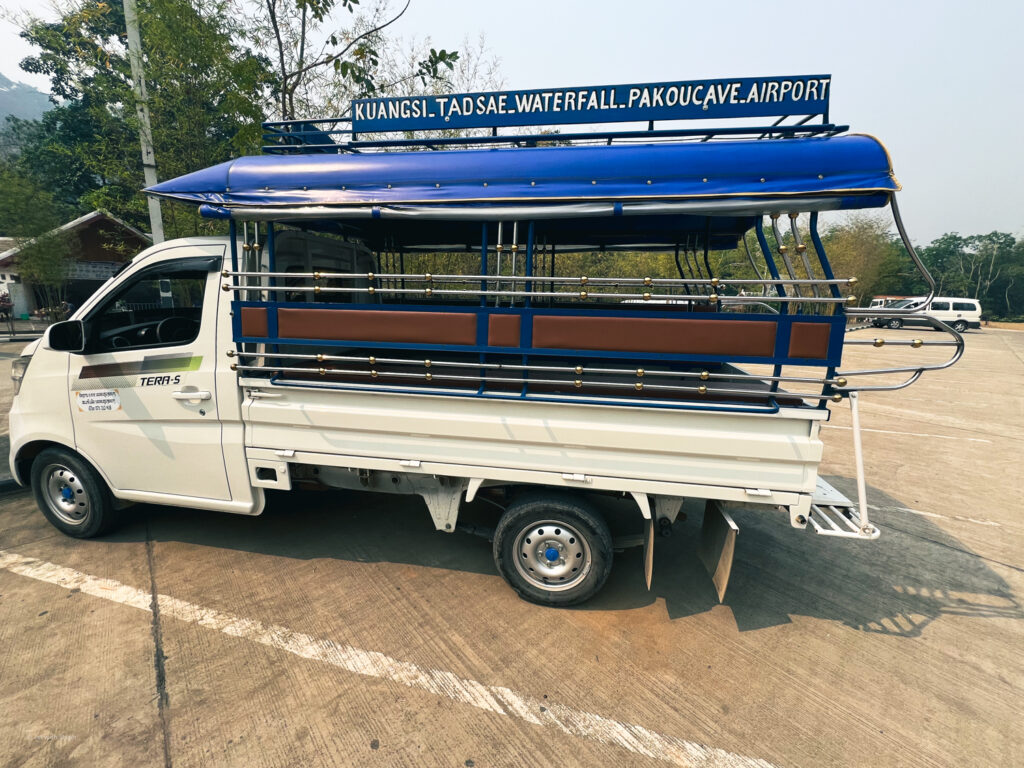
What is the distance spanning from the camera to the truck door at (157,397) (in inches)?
135

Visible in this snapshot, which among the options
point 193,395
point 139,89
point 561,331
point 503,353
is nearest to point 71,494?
point 193,395

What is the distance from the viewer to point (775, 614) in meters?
3.31

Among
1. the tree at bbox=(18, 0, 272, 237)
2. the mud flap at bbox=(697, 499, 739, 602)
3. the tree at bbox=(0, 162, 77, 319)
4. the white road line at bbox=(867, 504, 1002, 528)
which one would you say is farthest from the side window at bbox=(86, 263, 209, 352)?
the tree at bbox=(0, 162, 77, 319)

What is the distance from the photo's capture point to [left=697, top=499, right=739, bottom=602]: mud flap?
2.96 meters

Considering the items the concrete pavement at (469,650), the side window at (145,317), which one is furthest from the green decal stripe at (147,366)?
the concrete pavement at (469,650)

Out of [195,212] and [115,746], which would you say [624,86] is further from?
[195,212]

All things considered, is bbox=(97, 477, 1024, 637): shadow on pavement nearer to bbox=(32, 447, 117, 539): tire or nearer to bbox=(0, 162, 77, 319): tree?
bbox=(32, 447, 117, 539): tire

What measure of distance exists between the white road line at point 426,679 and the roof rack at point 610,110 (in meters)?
3.07

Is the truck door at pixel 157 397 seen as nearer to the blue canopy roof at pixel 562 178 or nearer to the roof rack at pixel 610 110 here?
the blue canopy roof at pixel 562 178

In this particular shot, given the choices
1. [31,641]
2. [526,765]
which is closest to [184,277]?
[31,641]

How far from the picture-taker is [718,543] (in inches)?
123

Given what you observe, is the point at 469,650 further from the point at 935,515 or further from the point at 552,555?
the point at 935,515

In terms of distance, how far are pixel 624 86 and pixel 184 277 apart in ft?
11.1

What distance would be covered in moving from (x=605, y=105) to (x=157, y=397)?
11.9 ft
